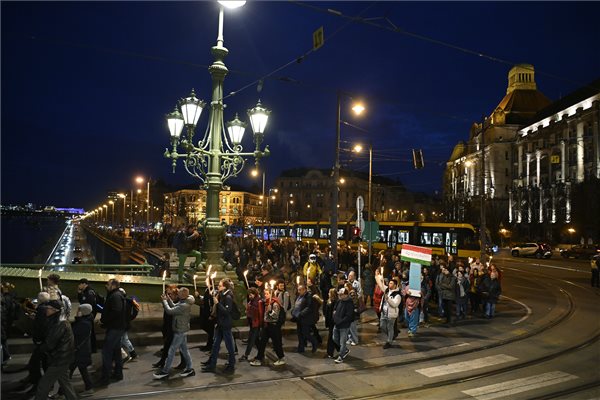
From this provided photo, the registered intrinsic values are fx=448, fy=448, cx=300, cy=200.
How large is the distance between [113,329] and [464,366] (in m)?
6.90

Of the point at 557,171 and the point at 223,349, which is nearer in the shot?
the point at 223,349

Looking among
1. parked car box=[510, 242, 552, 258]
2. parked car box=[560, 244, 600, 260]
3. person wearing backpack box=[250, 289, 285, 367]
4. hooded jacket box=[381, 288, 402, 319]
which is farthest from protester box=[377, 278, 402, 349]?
parked car box=[510, 242, 552, 258]

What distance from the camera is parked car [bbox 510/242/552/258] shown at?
45188mm

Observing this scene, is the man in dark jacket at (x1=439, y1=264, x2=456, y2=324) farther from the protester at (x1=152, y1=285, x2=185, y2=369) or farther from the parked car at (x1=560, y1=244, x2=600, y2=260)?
the parked car at (x1=560, y1=244, x2=600, y2=260)

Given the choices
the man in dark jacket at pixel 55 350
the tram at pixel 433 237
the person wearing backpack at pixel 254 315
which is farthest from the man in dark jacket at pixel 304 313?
the tram at pixel 433 237

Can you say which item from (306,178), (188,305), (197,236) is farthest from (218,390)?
(306,178)

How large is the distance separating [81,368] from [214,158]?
17.8ft

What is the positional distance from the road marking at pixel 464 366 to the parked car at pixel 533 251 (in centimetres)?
4043

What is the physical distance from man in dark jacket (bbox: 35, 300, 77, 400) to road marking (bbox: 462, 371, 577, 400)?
6372 mm

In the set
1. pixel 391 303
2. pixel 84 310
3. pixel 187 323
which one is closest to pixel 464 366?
pixel 391 303

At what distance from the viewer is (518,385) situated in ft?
26.3

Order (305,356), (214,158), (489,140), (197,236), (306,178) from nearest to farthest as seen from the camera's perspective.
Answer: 1. (305,356)
2. (214,158)
3. (197,236)
4. (489,140)
5. (306,178)

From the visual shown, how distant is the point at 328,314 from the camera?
34.3ft

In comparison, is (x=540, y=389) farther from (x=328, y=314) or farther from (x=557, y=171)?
(x=557, y=171)
